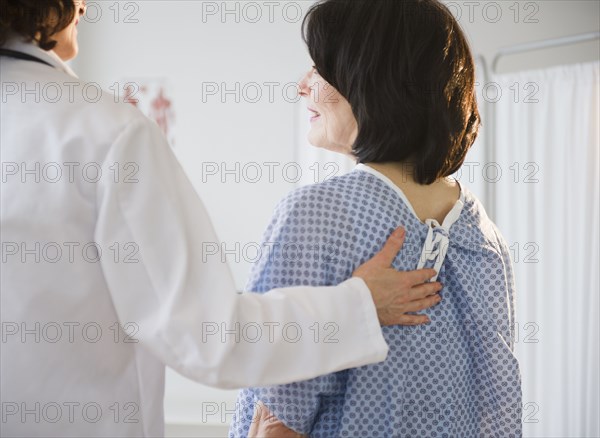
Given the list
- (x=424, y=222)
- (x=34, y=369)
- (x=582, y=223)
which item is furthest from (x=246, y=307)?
(x=582, y=223)

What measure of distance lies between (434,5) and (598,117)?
1757 mm

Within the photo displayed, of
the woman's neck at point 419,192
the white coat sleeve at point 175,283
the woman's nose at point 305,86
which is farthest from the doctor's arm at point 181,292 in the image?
the woman's nose at point 305,86

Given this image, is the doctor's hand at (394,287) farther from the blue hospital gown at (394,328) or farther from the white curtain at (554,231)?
the white curtain at (554,231)

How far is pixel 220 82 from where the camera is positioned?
12.9 feet

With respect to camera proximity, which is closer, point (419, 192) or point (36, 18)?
point (36, 18)

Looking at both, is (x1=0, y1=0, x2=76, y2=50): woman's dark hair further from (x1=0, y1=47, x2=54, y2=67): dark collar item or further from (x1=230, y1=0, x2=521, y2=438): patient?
(x1=230, y1=0, x2=521, y2=438): patient

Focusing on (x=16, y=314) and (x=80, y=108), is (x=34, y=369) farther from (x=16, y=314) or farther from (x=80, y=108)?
(x=80, y=108)

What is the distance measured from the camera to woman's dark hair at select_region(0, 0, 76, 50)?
3.10 ft

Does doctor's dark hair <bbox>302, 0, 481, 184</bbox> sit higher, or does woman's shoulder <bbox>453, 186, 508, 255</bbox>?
doctor's dark hair <bbox>302, 0, 481, 184</bbox>

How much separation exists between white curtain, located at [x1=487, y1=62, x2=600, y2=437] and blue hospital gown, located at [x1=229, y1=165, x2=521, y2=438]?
167cm

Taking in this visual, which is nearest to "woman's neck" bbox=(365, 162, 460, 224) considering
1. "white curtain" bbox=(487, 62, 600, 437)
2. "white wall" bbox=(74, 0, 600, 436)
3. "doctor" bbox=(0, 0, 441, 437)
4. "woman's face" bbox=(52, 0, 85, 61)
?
"doctor" bbox=(0, 0, 441, 437)

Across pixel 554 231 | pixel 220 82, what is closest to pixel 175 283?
pixel 554 231

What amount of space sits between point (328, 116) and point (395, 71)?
0.17 meters

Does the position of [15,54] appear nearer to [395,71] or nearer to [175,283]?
[175,283]
